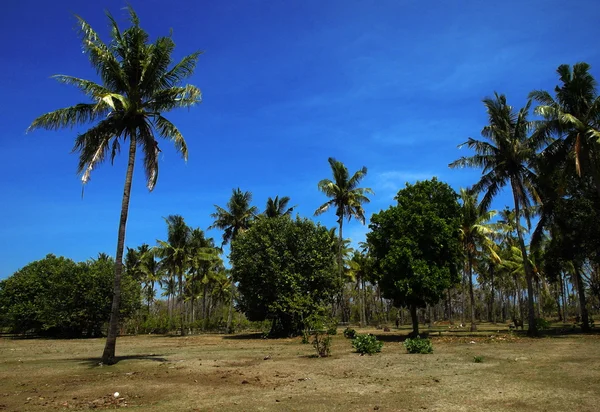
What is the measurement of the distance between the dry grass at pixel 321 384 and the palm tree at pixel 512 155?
12.4m

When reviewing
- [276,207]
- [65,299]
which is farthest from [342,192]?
[65,299]

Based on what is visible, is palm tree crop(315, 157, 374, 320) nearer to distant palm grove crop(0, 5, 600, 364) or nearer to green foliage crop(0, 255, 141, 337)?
distant palm grove crop(0, 5, 600, 364)

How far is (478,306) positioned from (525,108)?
72837 mm

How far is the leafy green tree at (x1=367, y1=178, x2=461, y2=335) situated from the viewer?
86.6ft

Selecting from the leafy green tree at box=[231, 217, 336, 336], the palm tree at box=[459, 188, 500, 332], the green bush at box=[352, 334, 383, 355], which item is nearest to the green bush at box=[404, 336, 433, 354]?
the green bush at box=[352, 334, 383, 355]

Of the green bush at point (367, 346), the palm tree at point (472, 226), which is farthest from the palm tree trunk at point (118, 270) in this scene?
the palm tree at point (472, 226)

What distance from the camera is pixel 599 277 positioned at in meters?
44.0

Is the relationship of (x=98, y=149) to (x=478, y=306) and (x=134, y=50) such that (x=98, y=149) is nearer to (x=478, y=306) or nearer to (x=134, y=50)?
(x=134, y=50)

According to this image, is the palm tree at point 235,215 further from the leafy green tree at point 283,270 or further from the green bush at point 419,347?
the green bush at point 419,347

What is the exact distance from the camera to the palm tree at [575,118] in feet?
78.9

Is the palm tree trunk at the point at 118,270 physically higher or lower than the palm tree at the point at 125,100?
lower

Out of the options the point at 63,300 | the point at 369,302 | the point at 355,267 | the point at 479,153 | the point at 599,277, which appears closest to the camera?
the point at 479,153

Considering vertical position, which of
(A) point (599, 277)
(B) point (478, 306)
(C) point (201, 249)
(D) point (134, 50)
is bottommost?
(B) point (478, 306)

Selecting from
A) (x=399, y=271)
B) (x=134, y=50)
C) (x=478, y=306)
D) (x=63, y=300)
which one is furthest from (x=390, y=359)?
(x=478, y=306)
